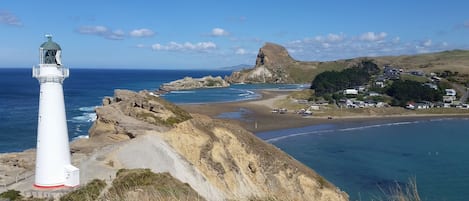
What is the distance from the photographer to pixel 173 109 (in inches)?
1705

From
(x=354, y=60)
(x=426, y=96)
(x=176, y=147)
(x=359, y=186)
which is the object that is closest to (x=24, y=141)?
(x=176, y=147)

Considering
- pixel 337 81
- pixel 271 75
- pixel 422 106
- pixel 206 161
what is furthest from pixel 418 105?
pixel 271 75

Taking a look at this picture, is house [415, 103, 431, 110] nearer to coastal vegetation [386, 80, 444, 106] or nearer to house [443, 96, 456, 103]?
coastal vegetation [386, 80, 444, 106]

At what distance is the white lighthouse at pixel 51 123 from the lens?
623 inches

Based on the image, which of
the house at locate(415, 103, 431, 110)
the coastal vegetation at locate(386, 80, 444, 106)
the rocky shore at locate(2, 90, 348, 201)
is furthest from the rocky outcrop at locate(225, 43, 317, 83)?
the rocky shore at locate(2, 90, 348, 201)

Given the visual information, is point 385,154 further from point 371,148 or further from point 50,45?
point 50,45

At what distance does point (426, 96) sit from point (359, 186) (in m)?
70.7

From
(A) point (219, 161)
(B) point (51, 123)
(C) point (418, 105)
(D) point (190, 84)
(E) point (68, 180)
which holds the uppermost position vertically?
(B) point (51, 123)

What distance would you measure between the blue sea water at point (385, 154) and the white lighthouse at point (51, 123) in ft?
53.0

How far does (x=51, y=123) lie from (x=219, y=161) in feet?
38.6

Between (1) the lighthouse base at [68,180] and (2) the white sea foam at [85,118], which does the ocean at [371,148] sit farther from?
(1) the lighthouse base at [68,180]

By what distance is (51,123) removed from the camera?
16000 mm

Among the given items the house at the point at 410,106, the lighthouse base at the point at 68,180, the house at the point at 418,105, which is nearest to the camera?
the lighthouse base at the point at 68,180

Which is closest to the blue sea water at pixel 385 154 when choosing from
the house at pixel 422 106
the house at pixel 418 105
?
the house at pixel 418 105
